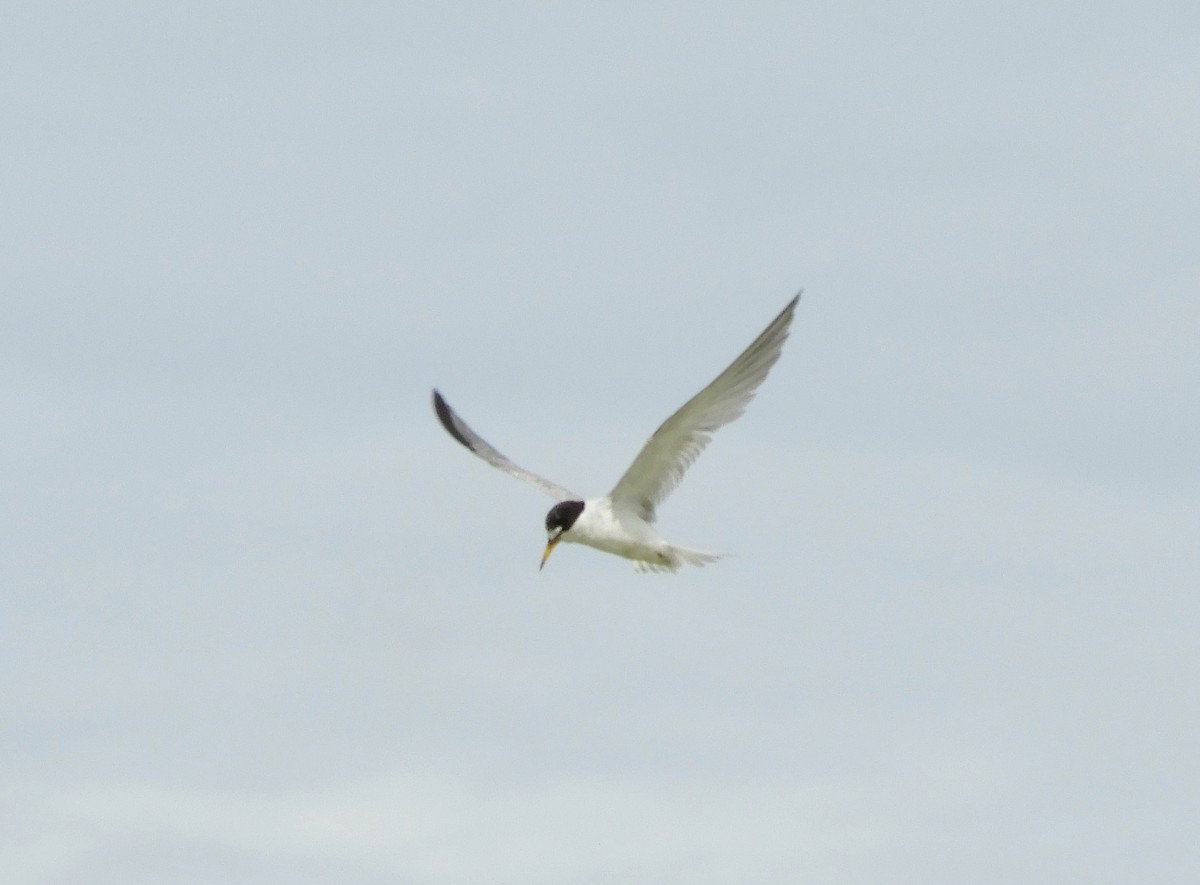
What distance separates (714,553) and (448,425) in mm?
5978

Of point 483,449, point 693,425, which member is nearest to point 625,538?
point 693,425

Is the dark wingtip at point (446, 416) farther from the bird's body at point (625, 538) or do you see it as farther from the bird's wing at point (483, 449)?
the bird's body at point (625, 538)

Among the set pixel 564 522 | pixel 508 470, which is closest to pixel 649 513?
pixel 564 522

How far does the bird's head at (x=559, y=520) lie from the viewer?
25.6 meters

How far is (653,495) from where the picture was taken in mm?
26000

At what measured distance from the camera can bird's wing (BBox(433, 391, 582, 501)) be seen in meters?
28.5

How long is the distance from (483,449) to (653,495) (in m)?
4.46

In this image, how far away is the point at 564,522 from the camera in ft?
84.2

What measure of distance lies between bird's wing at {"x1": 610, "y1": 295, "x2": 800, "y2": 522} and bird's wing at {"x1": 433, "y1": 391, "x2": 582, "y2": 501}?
1.88 meters

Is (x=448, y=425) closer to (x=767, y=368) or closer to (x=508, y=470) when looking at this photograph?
(x=508, y=470)

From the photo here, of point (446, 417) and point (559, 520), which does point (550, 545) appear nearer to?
Result: point (559, 520)

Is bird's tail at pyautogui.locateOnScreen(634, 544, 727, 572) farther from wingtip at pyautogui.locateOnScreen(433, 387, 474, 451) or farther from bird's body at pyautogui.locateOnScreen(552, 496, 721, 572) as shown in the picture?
wingtip at pyautogui.locateOnScreen(433, 387, 474, 451)

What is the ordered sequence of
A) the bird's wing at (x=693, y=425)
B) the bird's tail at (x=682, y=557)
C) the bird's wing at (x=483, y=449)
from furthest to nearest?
1. the bird's wing at (x=483, y=449)
2. the bird's tail at (x=682, y=557)
3. the bird's wing at (x=693, y=425)

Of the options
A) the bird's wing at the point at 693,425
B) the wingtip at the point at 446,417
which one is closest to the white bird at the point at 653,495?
the bird's wing at the point at 693,425
